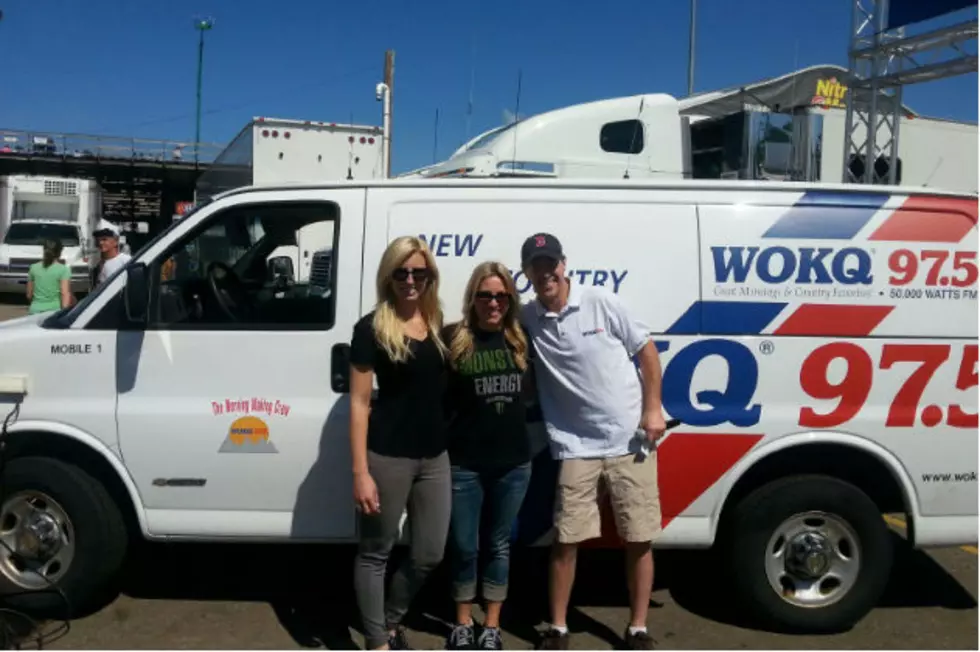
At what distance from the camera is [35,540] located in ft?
13.2

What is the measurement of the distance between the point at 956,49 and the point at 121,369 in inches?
397

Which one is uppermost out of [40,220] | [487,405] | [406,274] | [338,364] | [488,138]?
[40,220]

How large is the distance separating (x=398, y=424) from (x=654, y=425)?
1.14 meters

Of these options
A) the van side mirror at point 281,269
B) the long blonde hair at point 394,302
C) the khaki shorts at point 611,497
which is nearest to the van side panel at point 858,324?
the khaki shorts at point 611,497

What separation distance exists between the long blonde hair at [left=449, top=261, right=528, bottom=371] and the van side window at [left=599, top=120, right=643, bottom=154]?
20.2 ft

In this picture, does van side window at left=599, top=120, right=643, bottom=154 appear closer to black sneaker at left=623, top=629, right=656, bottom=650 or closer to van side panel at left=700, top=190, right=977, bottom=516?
van side panel at left=700, top=190, right=977, bottom=516

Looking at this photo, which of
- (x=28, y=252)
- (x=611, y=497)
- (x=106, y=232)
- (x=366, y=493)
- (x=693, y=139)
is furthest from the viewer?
(x=28, y=252)

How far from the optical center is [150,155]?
43.5 meters

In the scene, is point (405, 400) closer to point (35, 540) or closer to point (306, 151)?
point (35, 540)

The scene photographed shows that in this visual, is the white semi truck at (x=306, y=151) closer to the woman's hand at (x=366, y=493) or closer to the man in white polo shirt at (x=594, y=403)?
the man in white polo shirt at (x=594, y=403)

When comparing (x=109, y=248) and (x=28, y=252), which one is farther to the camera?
(x=28, y=252)

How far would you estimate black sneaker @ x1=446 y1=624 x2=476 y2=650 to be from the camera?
149 inches

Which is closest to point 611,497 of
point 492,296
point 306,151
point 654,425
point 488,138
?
point 654,425

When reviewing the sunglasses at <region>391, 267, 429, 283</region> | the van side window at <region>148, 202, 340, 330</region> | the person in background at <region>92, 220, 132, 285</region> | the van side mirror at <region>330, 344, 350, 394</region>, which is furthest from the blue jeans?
the person in background at <region>92, 220, 132, 285</region>
